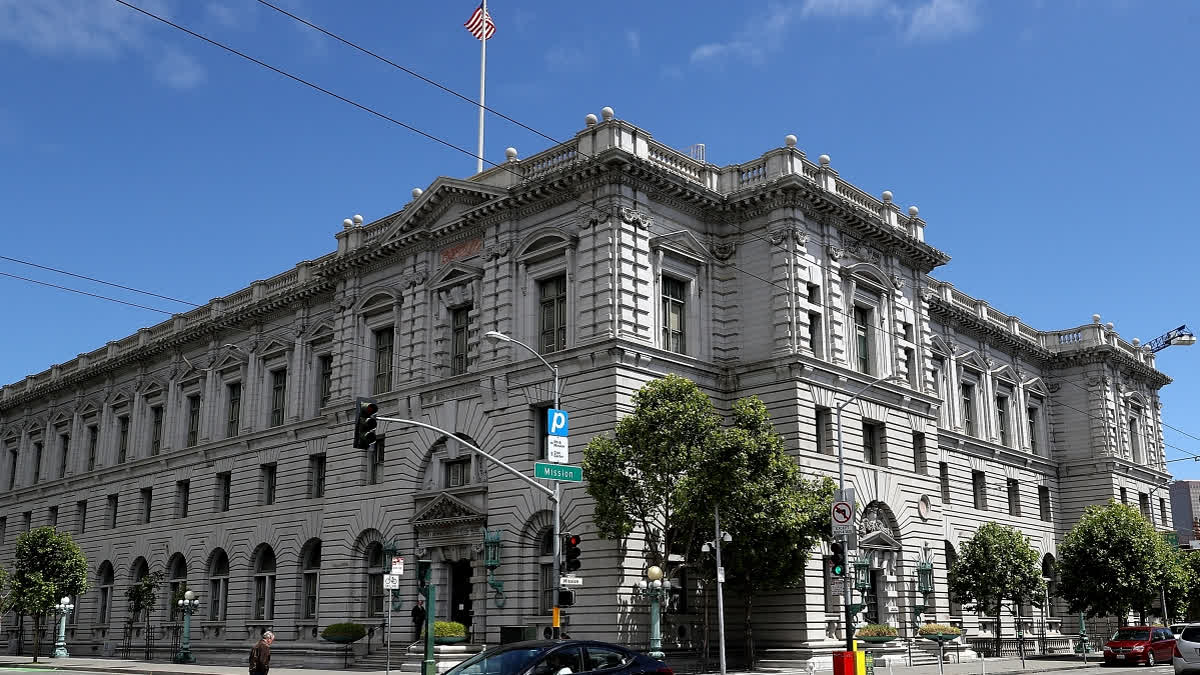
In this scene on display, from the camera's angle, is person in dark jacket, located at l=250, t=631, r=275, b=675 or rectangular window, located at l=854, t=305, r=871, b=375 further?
rectangular window, located at l=854, t=305, r=871, b=375

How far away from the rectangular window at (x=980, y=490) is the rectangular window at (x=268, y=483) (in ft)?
121

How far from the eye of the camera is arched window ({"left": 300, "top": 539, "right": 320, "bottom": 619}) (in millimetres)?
52000

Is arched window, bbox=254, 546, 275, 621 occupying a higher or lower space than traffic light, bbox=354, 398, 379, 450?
lower

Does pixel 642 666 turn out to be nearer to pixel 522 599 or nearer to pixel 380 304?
pixel 522 599

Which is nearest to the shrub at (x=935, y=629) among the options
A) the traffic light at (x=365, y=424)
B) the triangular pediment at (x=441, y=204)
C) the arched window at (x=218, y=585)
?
the triangular pediment at (x=441, y=204)

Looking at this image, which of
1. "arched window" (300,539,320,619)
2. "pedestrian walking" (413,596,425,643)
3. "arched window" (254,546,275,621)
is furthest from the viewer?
"arched window" (254,546,275,621)

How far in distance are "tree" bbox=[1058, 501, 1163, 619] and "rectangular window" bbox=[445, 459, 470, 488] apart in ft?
100

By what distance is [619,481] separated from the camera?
3644cm

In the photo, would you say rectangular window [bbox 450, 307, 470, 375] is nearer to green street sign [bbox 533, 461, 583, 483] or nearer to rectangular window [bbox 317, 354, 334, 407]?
rectangular window [bbox 317, 354, 334, 407]

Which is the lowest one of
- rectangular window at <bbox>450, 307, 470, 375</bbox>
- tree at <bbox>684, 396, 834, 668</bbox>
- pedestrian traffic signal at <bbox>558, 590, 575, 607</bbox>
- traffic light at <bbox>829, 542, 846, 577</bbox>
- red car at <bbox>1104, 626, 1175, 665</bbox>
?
red car at <bbox>1104, 626, 1175, 665</bbox>

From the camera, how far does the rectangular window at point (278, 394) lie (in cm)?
5722

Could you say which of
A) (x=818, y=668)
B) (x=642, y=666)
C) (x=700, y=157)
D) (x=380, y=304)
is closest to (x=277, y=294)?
(x=380, y=304)

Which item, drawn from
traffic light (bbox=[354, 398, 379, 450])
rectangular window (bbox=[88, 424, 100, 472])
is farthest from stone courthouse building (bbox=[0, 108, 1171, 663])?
traffic light (bbox=[354, 398, 379, 450])

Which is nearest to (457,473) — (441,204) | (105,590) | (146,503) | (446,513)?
(446,513)
